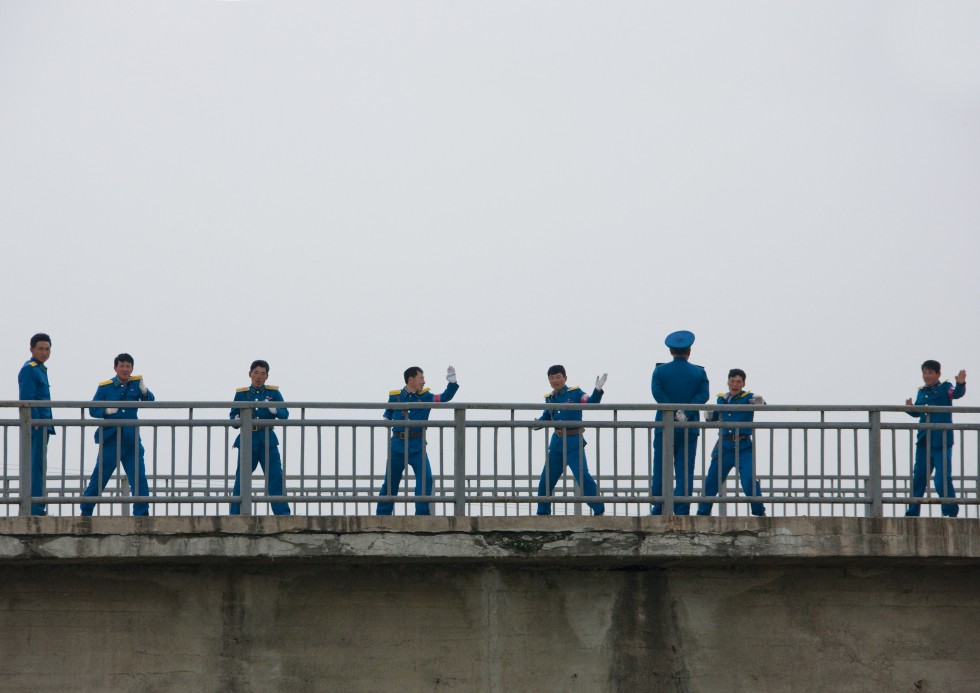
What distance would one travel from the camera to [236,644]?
10930mm

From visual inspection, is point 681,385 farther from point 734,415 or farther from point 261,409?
point 261,409

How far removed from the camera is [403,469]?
11289 mm

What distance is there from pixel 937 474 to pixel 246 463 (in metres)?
6.16

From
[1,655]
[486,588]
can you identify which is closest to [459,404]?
[486,588]

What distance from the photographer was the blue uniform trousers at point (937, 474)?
1138 cm

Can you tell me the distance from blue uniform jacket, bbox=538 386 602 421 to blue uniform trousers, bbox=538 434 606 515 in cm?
29

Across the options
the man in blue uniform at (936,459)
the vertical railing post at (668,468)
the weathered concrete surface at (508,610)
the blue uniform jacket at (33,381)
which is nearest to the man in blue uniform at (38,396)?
the blue uniform jacket at (33,381)

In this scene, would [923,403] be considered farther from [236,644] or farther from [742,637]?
[236,644]

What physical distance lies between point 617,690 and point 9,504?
5.37 meters

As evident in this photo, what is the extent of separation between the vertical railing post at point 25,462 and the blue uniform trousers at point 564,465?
4314 mm

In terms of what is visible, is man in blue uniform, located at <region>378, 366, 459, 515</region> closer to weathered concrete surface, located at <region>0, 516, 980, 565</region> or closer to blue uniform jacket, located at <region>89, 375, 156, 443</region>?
weathered concrete surface, located at <region>0, 516, 980, 565</region>

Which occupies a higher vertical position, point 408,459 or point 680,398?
point 680,398

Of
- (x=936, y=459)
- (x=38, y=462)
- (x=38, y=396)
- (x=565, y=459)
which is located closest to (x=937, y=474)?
(x=936, y=459)

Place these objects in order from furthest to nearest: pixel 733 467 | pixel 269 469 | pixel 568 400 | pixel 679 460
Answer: pixel 568 400, pixel 733 467, pixel 679 460, pixel 269 469
